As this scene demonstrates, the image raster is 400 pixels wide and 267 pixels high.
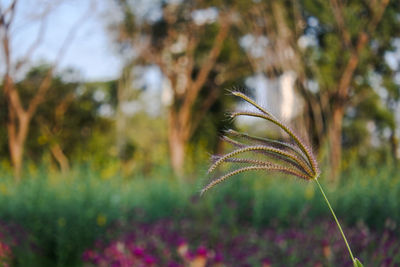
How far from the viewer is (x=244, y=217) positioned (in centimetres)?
590

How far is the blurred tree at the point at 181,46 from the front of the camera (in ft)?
53.5

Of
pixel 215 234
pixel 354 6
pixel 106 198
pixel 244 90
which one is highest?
pixel 354 6

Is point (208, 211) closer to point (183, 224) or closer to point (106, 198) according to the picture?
point (183, 224)

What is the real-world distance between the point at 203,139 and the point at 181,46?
423 cm

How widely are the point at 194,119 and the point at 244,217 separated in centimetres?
1385

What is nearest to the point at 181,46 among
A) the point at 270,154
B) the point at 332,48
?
the point at 332,48

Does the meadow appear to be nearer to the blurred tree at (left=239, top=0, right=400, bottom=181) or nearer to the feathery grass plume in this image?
the feathery grass plume

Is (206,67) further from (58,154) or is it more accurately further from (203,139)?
(58,154)

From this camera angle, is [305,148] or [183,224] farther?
[183,224]

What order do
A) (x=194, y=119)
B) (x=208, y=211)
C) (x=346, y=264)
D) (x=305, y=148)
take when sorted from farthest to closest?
(x=194, y=119)
(x=208, y=211)
(x=346, y=264)
(x=305, y=148)

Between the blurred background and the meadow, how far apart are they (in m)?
0.02

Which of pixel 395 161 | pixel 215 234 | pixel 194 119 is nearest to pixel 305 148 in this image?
pixel 215 234

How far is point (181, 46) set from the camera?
17781 mm

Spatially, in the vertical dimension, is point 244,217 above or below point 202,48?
below
